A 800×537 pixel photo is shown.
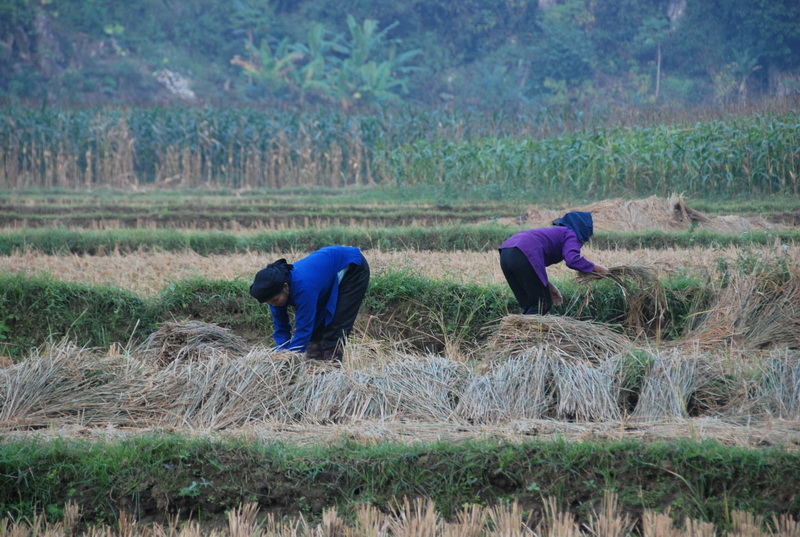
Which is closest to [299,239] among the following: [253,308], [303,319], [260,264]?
[260,264]

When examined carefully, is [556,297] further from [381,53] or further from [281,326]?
[381,53]

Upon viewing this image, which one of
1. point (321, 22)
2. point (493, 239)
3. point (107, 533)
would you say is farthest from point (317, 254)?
point (321, 22)

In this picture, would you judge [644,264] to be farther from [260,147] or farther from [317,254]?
[260,147]

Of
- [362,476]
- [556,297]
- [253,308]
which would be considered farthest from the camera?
[253,308]

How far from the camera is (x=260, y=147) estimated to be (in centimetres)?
2130

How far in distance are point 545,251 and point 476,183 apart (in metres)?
11.0

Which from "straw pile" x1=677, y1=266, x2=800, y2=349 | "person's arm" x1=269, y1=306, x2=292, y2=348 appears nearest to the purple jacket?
"straw pile" x1=677, y1=266, x2=800, y2=349

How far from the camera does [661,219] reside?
444 inches

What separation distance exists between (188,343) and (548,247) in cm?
277

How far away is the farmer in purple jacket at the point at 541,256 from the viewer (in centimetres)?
614

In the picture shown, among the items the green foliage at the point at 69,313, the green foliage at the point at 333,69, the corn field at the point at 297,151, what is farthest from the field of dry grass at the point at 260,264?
the green foliage at the point at 333,69

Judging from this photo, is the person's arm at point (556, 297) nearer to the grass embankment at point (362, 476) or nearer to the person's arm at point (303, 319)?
the person's arm at point (303, 319)

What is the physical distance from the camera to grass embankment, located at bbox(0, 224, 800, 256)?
10.4m

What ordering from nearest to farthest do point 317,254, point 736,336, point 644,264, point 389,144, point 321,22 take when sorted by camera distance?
1. point 317,254
2. point 736,336
3. point 644,264
4. point 389,144
5. point 321,22
